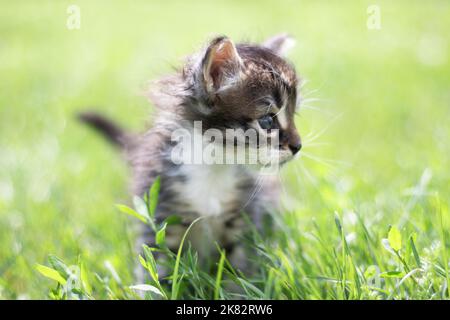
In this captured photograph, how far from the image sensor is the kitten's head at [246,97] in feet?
6.94

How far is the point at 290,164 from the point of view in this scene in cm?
333

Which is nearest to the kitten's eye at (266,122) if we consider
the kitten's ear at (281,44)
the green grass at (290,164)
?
the green grass at (290,164)

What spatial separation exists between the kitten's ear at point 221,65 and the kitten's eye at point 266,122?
0.58 feet

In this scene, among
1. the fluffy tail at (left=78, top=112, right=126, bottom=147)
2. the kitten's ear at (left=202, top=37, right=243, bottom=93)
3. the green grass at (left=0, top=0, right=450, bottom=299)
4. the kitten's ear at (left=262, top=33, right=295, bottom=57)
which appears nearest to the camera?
the kitten's ear at (left=202, top=37, right=243, bottom=93)

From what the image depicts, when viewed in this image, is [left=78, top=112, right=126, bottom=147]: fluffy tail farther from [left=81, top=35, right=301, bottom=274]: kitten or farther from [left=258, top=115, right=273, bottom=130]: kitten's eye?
[left=258, top=115, right=273, bottom=130]: kitten's eye

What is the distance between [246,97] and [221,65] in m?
0.15

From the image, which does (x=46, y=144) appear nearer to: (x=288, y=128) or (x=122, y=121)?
(x=122, y=121)

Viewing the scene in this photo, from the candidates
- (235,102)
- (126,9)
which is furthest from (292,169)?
(126,9)

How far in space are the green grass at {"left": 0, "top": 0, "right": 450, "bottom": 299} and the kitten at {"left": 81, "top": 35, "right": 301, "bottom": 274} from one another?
0.51 feet

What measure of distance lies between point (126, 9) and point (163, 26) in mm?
705

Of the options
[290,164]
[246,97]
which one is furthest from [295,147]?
[290,164]

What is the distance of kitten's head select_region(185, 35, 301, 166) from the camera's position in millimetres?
2115

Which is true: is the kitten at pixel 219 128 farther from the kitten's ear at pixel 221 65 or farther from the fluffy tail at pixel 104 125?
the fluffy tail at pixel 104 125

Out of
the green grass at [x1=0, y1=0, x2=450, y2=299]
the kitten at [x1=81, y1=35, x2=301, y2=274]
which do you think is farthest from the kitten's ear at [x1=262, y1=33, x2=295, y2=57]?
the green grass at [x1=0, y1=0, x2=450, y2=299]
